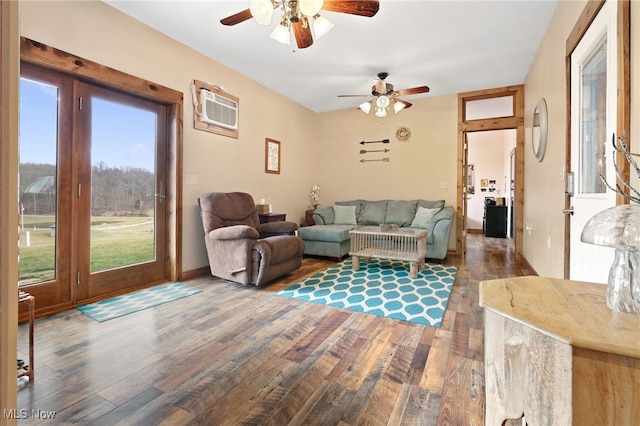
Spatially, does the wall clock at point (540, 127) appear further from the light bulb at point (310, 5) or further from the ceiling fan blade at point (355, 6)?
the light bulb at point (310, 5)

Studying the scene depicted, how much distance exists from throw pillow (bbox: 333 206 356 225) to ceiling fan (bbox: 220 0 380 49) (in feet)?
10.2

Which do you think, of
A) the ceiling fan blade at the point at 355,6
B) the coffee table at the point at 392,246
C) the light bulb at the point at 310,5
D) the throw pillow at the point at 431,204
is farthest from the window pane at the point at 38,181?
the throw pillow at the point at 431,204

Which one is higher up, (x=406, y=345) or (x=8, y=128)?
(x=8, y=128)

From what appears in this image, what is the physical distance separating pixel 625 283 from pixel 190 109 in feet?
12.3

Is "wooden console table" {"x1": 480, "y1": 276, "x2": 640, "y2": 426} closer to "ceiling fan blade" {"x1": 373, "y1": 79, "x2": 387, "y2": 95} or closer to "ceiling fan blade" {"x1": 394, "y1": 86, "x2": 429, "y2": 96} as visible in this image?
"ceiling fan blade" {"x1": 394, "y1": 86, "x2": 429, "y2": 96}

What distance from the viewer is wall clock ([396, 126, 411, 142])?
5172 mm

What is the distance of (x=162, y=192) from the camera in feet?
10.5

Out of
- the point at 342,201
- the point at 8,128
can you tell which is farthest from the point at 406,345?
the point at 342,201

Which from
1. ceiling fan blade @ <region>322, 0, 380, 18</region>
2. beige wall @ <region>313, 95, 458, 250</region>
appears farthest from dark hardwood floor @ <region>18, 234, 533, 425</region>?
beige wall @ <region>313, 95, 458, 250</region>

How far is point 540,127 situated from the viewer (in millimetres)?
3111

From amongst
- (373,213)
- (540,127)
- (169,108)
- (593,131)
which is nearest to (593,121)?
(593,131)

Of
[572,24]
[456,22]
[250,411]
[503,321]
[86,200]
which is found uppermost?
[456,22]

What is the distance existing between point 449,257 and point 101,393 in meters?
4.48

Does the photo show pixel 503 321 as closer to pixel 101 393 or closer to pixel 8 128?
pixel 8 128
